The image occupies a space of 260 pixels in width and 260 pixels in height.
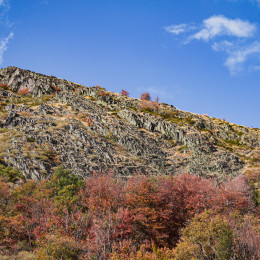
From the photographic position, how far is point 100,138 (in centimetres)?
7281

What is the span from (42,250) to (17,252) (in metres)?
8.68

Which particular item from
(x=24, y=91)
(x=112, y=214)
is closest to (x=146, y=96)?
(x=24, y=91)

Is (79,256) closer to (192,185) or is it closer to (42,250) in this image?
(42,250)

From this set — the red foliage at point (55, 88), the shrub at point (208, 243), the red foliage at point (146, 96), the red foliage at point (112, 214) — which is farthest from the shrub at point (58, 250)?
the red foliage at point (146, 96)

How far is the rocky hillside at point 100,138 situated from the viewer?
58.8 meters

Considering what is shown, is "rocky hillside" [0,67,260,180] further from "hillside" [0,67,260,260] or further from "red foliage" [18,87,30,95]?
"hillside" [0,67,260,260]

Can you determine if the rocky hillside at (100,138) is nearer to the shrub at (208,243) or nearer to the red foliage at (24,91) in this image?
the red foliage at (24,91)

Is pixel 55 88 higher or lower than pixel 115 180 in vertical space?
higher

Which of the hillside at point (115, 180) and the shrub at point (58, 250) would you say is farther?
the hillside at point (115, 180)

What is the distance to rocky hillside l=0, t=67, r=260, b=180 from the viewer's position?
5879cm

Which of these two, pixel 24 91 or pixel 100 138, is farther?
pixel 24 91

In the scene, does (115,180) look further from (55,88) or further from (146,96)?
(146,96)

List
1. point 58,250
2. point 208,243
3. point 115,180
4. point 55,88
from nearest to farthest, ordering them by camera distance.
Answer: point 58,250 < point 208,243 < point 115,180 < point 55,88

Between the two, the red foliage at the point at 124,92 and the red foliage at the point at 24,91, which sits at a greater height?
the red foliage at the point at 124,92
